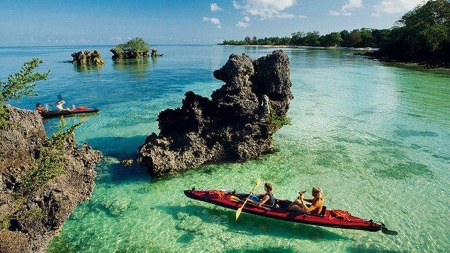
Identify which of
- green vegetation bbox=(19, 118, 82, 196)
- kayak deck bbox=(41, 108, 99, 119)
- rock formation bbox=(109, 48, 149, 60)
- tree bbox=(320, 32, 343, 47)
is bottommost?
kayak deck bbox=(41, 108, 99, 119)

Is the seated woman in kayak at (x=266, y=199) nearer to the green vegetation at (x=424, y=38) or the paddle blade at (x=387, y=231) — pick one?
the paddle blade at (x=387, y=231)

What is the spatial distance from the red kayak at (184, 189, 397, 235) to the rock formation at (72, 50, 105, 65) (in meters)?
70.4

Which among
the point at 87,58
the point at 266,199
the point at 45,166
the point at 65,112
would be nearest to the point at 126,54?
the point at 87,58

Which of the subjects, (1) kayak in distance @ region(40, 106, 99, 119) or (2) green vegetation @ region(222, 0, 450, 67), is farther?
(2) green vegetation @ region(222, 0, 450, 67)

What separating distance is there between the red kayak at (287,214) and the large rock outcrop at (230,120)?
3.62m

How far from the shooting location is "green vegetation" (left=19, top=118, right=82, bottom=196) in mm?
7910

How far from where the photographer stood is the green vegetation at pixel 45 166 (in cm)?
791

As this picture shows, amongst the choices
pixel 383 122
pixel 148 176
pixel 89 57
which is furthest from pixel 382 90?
pixel 89 57

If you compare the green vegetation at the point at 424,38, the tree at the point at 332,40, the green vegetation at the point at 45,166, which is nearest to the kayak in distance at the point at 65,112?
the green vegetation at the point at 45,166

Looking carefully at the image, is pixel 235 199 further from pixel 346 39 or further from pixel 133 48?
pixel 346 39

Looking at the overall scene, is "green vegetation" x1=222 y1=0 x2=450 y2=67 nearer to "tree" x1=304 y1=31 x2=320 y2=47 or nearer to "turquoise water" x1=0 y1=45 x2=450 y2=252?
"turquoise water" x1=0 y1=45 x2=450 y2=252

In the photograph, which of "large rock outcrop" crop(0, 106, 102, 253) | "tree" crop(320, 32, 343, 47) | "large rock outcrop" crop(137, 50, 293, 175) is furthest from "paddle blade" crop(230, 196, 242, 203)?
"tree" crop(320, 32, 343, 47)

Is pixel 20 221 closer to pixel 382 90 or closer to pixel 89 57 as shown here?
pixel 382 90

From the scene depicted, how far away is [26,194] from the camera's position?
7918 millimetres
